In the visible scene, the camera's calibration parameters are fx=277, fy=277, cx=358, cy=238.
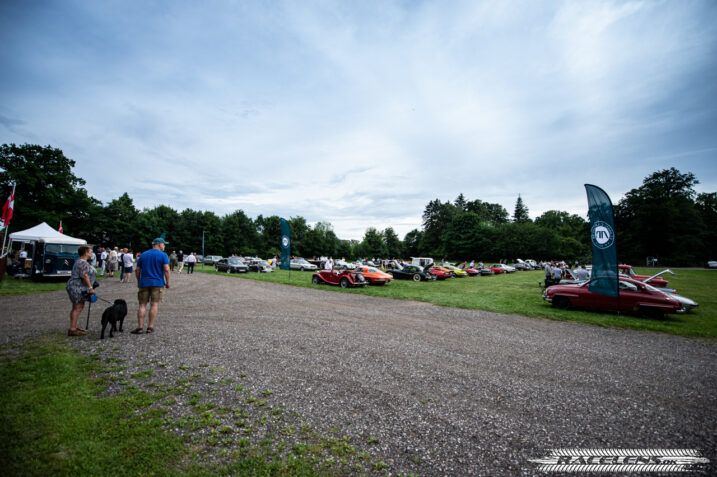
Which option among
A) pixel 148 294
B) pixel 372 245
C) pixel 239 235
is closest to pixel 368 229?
pixel 372 245

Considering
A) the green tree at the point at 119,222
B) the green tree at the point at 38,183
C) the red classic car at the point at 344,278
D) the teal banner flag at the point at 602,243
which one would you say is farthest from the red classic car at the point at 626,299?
the green tree at the point at 119,222

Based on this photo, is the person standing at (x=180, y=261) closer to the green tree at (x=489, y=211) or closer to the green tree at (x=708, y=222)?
the green tree at (x=708, y=222)

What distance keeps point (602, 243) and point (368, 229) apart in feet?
283

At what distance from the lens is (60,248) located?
15.2 metres

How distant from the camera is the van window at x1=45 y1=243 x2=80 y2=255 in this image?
14781 mm

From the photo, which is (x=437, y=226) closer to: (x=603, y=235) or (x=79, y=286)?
(x=603, y=235)

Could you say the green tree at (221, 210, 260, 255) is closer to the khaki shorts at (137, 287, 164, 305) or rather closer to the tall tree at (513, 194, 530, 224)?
the khaki shorts at (137, 287, 164, 305)

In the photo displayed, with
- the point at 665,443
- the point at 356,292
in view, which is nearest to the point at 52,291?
the point at 356,292

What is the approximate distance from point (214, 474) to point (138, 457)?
734 mm

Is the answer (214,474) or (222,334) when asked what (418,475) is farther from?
(222,334)

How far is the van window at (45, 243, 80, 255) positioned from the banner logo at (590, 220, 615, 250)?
24.9 m

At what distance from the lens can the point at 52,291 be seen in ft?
38.0

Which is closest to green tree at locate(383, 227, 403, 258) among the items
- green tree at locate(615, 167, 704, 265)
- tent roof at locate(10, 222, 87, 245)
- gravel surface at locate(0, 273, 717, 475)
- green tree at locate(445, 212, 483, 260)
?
green tree at locate(445, 212, 483, 260)

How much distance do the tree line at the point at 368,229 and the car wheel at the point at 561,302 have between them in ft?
171
